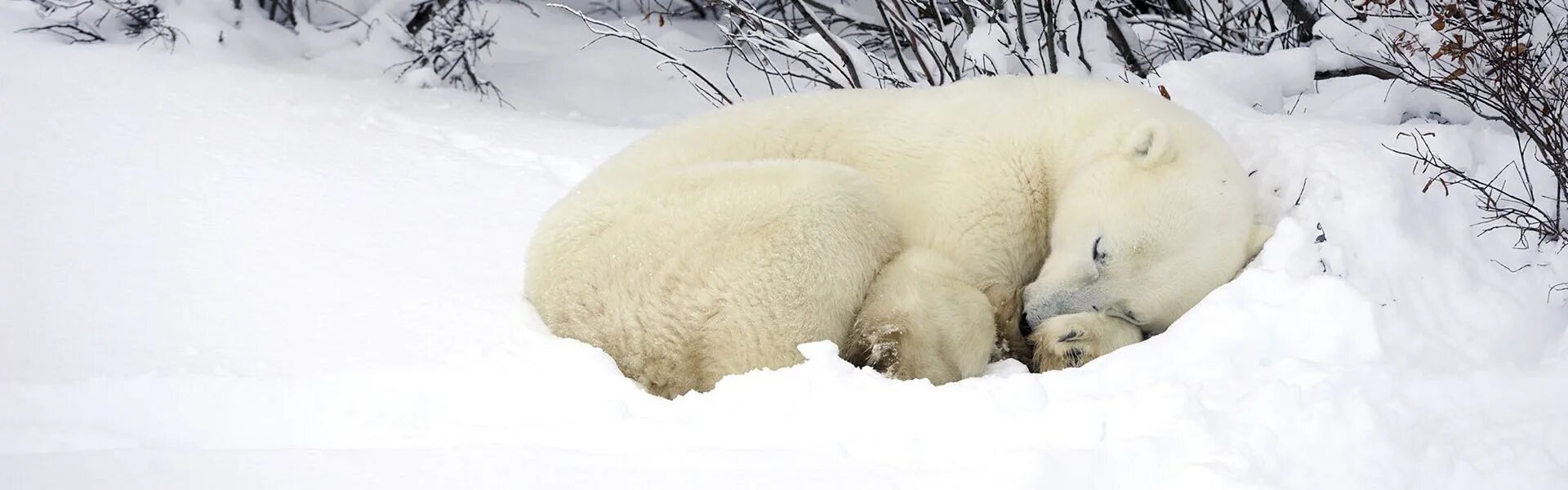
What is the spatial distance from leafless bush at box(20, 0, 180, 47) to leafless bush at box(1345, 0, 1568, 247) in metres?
6.07

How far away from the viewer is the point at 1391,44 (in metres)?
4.05

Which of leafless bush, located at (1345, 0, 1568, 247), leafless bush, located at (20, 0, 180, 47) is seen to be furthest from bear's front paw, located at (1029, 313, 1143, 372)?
leafless bush, located at (20, 0, 180, 47)

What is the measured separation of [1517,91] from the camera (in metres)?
3.20

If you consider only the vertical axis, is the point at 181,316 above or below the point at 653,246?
below

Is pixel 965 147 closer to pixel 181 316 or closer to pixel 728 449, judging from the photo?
pixel 728 449

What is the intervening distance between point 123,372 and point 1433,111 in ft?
13.4

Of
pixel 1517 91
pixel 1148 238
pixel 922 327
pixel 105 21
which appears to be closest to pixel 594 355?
pixel 922 327

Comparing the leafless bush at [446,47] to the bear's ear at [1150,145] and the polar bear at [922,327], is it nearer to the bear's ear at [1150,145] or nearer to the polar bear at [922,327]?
the polar bear at [922,327]

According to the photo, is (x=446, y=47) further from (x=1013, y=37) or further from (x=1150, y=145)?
(x=1150, y=145)

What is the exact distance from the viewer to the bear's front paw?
2926 mm

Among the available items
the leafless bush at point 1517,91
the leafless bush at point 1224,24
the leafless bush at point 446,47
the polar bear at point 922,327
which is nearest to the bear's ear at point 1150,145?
the polar bear at point 922,327

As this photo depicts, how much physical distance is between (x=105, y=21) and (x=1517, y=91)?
22.6ft

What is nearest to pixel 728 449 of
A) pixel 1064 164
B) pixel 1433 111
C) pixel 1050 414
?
pixel 1050 414

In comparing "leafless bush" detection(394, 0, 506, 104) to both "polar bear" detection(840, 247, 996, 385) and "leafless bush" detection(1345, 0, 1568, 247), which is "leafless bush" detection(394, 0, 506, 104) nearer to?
"polar bear" detection(840, 247, 996, 385)
